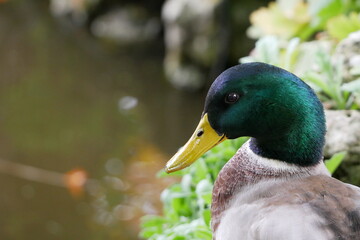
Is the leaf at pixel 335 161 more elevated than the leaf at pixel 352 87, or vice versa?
the leaf at pixel 352 87

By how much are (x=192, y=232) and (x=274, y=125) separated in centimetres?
50

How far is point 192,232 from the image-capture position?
1968 millimetres

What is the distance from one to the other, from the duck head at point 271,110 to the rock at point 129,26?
5.09 m

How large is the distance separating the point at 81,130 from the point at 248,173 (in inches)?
145

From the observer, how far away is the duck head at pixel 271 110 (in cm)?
165

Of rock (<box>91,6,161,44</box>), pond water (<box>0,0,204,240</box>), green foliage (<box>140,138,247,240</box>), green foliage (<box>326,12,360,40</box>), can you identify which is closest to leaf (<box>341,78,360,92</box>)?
green foliage (<box>140,138,247,240</box>)

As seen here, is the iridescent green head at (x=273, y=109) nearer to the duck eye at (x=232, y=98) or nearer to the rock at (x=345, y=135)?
the duck eye at (x=232, y=98)

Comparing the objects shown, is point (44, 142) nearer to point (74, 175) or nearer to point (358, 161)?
point (74, 175)

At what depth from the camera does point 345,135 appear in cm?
206

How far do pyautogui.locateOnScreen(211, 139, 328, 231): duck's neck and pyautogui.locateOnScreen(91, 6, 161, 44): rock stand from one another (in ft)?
16.5

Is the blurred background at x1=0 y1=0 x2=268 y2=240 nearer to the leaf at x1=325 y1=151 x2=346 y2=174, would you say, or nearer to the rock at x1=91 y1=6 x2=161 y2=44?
the rock at x1=91 y1=6 x2=161 y2=44

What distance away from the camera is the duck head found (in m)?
1.65

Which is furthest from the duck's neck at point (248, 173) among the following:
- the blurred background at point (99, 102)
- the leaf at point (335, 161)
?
the blurred background at point (99, 102)

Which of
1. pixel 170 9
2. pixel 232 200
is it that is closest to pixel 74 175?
pixel 170 9
